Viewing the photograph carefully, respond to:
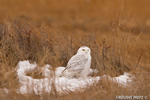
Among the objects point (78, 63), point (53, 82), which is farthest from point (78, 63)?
point (53, 82)

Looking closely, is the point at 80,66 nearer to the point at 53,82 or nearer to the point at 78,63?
the point at 78,63

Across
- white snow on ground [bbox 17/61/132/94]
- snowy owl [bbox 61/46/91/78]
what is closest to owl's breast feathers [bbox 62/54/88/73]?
snowy owl [bbox 61/46/91/78]

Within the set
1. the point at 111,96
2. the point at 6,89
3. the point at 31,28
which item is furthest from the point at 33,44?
the point at 111,96

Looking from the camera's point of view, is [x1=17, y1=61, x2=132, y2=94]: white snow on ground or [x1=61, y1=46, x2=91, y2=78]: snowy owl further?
[x1=61, y1=46, x2=91, y2=78]: snowy owl

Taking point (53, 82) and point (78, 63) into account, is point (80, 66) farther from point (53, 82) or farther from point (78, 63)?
point (53, 82)

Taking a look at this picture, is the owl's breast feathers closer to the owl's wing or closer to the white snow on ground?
the owl's wing

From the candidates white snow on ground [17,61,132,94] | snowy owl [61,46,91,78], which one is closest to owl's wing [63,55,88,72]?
snowy owl [61,46,91,78]

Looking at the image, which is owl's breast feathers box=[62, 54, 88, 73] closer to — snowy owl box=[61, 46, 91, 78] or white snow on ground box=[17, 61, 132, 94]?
snowy owl box=[61, 46, 91, 78]

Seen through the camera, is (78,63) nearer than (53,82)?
No

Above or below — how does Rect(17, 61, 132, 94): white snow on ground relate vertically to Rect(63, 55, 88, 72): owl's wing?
below

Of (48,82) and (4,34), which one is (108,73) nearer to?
(48,82)

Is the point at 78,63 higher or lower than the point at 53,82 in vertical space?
higher

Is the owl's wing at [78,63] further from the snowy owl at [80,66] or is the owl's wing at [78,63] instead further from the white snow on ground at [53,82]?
the white snow on ground at [53,82]

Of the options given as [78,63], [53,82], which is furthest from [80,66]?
[53,82]
